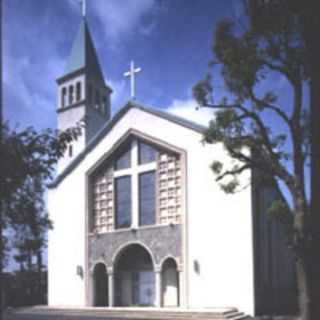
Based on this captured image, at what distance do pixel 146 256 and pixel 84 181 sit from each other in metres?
5.33

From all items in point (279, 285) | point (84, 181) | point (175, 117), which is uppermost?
point (175, 117)

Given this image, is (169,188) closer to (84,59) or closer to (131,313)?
(131,313)

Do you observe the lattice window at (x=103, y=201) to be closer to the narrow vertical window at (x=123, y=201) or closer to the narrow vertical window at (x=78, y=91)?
the narrow vertical window at (x=123, y=201)

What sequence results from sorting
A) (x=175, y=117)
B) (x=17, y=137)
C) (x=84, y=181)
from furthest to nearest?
1. (x=84, y=181)
2. (x=175, y=117)
3. (x=17, y=137)

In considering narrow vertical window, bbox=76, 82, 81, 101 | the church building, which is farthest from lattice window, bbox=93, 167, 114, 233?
narrow vertical window, bbox=76, 82, 81, 101

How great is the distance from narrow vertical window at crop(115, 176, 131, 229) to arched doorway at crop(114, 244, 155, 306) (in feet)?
4.30

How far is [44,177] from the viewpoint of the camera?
3.47m

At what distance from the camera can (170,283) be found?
69.2 feet

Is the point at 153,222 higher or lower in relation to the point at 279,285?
higher

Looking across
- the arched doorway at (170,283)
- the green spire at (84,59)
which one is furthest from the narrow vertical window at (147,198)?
the green spire at (84,59)

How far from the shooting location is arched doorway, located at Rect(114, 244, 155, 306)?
2227cm

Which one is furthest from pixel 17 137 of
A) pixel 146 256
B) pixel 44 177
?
pixel 146 256

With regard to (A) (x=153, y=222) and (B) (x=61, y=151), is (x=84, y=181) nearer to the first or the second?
(A) (x=153, y=222)

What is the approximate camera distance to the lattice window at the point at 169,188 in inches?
829
